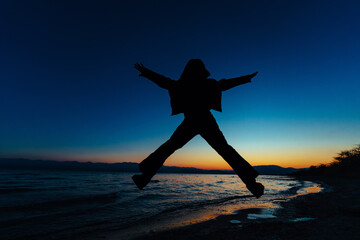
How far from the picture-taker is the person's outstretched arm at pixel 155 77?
2535mm

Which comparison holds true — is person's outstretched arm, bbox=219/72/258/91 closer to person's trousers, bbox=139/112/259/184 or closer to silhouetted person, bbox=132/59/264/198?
silhouetted person, bbox=132/59/264/198

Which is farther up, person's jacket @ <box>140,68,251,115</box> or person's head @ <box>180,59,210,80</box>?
person's head @ <box>180,59,210,80</box>

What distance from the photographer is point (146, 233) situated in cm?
600

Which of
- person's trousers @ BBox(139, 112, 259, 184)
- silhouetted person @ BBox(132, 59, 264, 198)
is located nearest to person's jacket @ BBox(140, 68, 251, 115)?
silhouetted person @ BBox(132, 59, 264, 198)

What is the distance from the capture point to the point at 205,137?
2.32 metres

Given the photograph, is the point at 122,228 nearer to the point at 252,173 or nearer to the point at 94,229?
the point at 94,229

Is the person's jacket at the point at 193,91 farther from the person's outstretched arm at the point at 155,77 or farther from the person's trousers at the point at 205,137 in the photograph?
the person's trousers at the point at 205,137

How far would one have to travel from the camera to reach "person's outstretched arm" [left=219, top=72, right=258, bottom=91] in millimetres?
2575

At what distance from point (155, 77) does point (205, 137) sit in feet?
3.62

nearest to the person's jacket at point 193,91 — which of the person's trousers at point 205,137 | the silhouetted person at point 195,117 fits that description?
the silhouetted person at point 195,117

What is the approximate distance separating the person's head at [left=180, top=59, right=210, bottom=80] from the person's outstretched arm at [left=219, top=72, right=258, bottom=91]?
282 mm

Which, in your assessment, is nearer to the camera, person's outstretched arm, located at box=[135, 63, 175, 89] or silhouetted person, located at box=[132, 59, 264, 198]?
silhouetted person, located at box=[132, 59, 264, 198]

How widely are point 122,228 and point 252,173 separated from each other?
659cm

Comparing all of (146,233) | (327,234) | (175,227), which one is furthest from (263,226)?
(146,233)
